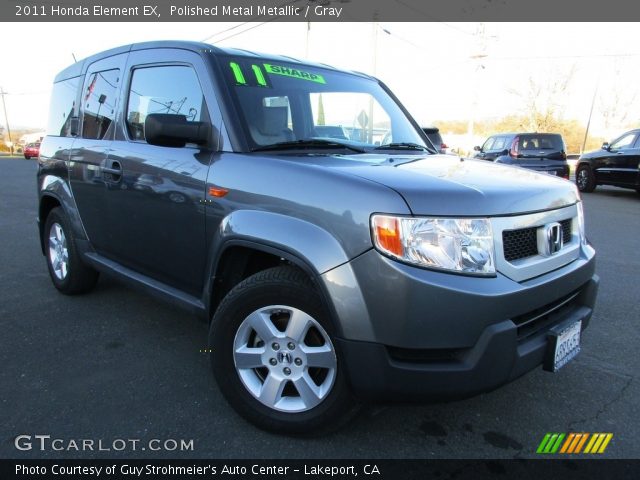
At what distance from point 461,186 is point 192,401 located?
1.85 m

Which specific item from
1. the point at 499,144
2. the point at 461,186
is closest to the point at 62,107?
the point at 461,186

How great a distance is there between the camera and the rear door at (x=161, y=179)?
8.82ft

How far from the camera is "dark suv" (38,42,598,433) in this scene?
1.92m

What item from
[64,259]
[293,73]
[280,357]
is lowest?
[64,259]

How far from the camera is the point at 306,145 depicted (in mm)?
2725

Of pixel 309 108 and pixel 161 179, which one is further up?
pixel 309 108

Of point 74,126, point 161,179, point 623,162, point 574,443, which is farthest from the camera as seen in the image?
point 623,162

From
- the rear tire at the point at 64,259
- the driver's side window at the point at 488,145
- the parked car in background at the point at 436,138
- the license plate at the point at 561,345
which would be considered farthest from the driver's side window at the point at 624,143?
the rear tire at the point at 64,259

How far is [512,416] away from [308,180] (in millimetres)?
1684

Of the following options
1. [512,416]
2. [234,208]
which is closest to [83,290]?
[234,208]

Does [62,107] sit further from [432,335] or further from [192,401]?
[432,335]

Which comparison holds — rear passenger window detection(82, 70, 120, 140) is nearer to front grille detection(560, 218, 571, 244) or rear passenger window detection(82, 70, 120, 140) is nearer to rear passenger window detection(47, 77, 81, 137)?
rear passenger window detection(47, 77, 81, 137)

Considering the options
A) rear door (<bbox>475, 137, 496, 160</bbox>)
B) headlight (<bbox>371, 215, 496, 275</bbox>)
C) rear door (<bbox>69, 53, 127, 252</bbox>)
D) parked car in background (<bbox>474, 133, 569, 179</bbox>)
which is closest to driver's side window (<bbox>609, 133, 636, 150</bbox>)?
parked car in background (<bbox>474, 133, 569, 179</bbox>)
